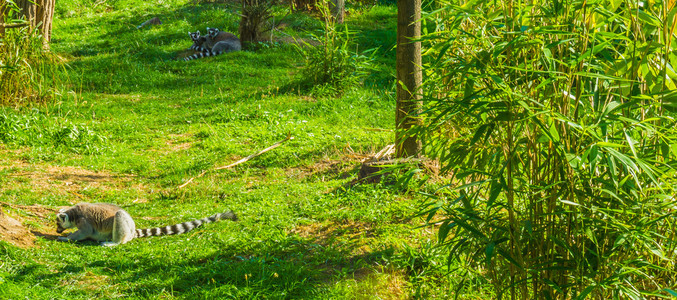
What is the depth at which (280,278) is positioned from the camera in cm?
430

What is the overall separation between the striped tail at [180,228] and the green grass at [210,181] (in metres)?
0.09

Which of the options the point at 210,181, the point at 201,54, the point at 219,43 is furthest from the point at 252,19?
the point at 210,181

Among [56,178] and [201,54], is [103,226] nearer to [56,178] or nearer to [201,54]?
[56,178]

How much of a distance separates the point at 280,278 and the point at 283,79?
8.16 m

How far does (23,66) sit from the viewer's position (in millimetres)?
8484

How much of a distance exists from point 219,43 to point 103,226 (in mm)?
9116

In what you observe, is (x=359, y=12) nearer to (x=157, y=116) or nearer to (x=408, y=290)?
(x=157, y=116)

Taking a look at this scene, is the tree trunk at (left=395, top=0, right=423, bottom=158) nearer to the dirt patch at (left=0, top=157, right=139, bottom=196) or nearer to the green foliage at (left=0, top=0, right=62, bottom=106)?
the dirt patch at (left=0, top=157, right=139, bottom=196)

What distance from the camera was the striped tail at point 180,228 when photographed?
217 inches

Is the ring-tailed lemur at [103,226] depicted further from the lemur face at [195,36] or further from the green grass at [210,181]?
the lemur face at [195,36]

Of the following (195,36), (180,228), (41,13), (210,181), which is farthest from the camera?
(195,36)

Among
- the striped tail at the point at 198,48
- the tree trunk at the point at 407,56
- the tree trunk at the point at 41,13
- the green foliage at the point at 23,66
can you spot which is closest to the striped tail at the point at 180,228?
the tree trunk at the point at 407,56

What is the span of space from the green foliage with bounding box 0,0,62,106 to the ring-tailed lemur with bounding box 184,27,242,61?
5079 mm

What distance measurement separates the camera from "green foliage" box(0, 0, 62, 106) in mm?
8406
